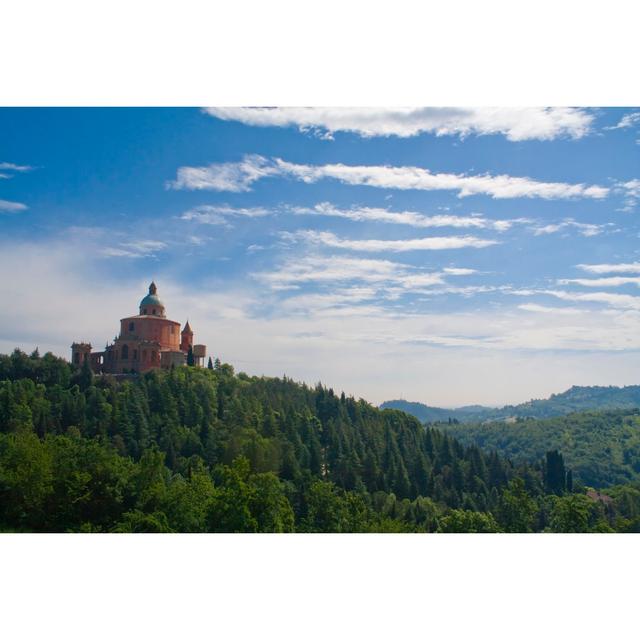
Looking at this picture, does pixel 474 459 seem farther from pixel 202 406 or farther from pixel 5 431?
pixel 5 431

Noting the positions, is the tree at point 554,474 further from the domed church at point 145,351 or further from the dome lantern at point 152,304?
the dome lantern at point 152,304

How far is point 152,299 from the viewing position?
2634 cm

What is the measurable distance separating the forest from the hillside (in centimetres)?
433

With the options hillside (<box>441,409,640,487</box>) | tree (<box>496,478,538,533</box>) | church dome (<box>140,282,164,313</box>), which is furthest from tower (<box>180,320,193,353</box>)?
hillside (<box>441,409,640,487</box>)

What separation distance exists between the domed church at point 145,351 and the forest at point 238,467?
43.5 inches

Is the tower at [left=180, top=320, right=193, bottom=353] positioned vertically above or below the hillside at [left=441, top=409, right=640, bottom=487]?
above

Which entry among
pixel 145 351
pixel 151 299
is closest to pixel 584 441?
pixel 145 351

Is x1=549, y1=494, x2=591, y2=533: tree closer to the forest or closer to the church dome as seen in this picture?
the forest

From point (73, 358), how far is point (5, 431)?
9.02 meters

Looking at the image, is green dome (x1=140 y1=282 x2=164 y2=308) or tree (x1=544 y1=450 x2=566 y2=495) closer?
green dome (x1=140 y1=282 x2=164 y2=308)

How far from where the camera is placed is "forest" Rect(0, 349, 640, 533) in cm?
1716

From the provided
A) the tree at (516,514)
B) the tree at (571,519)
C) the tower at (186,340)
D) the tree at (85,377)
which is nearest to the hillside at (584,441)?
the tree at (516,514)

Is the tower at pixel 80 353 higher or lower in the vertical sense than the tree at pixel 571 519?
higher

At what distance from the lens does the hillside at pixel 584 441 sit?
51344mm
